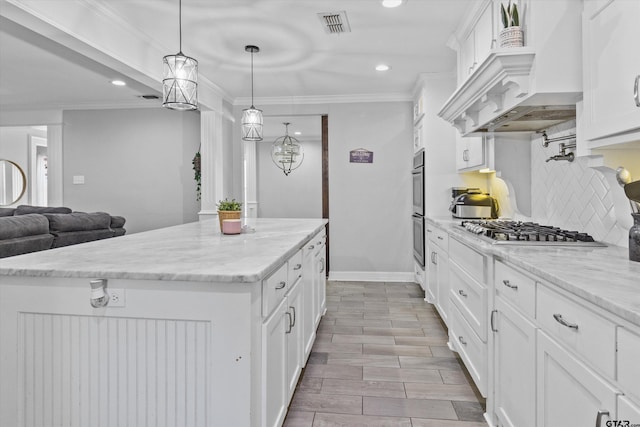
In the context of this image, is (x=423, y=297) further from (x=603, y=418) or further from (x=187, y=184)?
(x=187, y=184)

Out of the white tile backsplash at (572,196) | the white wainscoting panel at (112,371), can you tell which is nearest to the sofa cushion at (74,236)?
the white wainscoting panel at (112,371)

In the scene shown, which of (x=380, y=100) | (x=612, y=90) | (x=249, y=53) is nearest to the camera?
(x=612, y=90)

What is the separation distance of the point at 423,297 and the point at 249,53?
3.05 meters

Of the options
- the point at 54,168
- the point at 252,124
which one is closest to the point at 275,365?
the point at 252,124

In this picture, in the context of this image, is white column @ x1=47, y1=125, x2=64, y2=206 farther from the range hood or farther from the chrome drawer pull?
the chrome drawer pull

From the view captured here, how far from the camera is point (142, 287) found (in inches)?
51.0

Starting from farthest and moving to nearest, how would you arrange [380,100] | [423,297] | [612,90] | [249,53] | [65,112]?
[65,112]
[380,100]
[423,297]
[249,53]
[612,90]

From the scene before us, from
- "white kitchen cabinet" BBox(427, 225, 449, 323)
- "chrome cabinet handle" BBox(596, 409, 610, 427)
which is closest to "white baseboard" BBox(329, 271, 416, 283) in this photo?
"white kitchen cabinet" BBox(427, 225, 449, 323)

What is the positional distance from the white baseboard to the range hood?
2849mm

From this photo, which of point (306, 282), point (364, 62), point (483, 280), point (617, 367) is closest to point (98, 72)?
point (364, 62)

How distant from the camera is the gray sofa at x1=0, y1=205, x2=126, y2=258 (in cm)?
296

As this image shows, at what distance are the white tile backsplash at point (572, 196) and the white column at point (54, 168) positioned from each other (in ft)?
20.9

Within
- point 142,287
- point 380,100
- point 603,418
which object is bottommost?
point 603,418

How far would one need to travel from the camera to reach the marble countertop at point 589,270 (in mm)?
942
